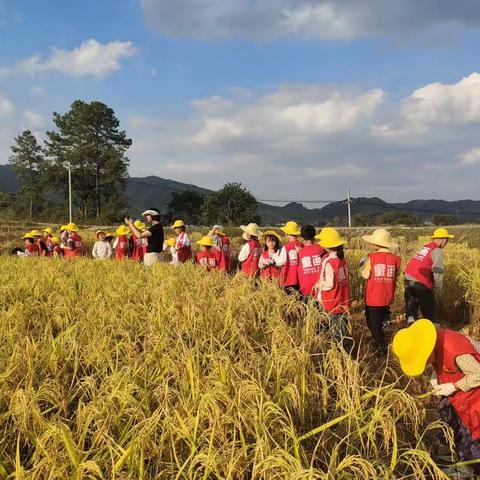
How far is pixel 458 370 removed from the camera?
276 cm

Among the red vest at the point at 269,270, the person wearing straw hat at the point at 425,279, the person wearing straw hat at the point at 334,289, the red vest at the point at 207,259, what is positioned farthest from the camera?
the red vest at the point at 207,259

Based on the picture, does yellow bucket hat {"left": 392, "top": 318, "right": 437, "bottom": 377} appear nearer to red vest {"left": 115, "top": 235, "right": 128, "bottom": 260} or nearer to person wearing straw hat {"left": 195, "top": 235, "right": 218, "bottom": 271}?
person wearing straw hat {"left": 195, "top": 235, "right": 218, "bottom": 271}

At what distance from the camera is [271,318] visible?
157 inches

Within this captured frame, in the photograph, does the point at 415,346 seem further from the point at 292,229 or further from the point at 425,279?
the point at 292,229

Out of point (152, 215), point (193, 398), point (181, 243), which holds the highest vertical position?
point (152, 215)

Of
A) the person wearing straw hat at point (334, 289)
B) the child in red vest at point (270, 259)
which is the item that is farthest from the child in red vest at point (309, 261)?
the child in red vest at point (270, 259)

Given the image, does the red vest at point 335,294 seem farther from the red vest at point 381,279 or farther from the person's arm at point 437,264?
the person's arm at point 437,264

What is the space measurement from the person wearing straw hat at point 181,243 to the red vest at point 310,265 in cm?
282

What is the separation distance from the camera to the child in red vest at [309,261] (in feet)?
17.7

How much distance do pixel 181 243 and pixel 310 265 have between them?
3.07m

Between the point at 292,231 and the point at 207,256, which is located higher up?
the point at 292,231

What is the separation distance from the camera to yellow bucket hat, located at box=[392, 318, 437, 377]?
2.62 m

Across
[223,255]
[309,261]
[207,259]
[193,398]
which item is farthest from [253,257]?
[193,398]

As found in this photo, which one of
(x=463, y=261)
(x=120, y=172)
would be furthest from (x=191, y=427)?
(x=120, y=172)
